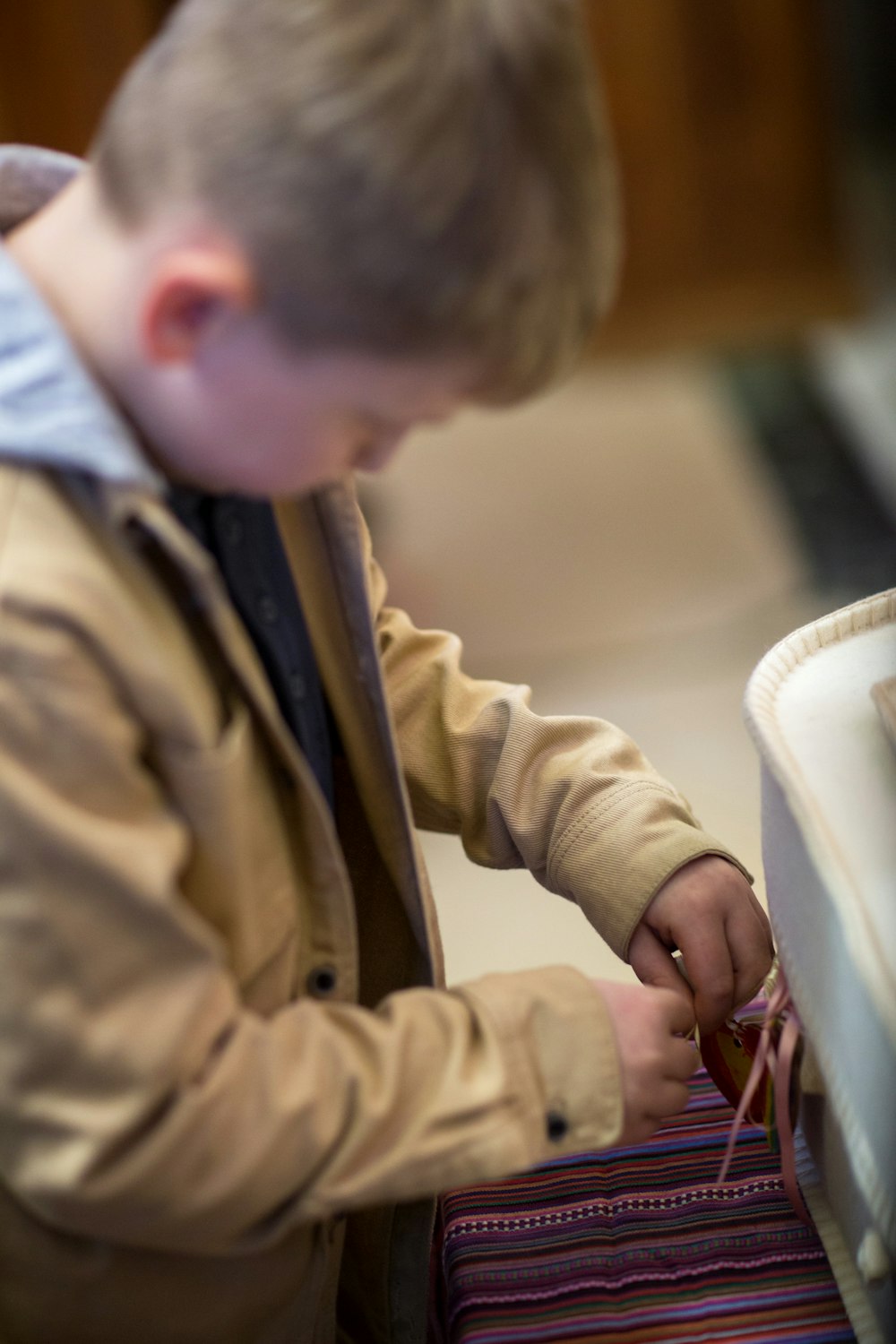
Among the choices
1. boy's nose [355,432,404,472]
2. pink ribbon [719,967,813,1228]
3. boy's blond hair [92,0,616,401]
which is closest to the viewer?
boy's blond hair [92,0,616,401]

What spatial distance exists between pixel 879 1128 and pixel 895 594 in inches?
12.0

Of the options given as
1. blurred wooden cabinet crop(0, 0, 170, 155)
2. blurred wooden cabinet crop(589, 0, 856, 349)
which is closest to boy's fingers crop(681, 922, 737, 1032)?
blurred wooden cabinet crop(589, 0, 856, 349)

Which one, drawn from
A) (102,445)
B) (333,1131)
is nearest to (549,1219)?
(333,1131)

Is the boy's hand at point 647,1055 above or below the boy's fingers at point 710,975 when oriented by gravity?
above

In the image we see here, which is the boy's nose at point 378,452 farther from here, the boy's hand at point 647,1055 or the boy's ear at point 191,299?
the boy's hand at point 647,1055

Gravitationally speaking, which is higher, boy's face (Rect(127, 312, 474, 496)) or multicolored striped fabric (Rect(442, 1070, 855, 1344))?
boy's face (Rect(127, 312, 474, 496))

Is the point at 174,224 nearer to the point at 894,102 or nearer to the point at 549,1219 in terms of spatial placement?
the point at 549,1219

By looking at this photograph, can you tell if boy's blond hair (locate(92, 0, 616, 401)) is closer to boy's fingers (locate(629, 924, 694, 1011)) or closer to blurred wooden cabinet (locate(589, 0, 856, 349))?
boy's fingers (locate(629, 924, 694, 1011))

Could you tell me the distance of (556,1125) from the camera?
0.65 meters

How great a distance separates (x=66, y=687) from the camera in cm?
54

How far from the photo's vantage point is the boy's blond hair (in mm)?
516

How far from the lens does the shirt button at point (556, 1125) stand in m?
0.65

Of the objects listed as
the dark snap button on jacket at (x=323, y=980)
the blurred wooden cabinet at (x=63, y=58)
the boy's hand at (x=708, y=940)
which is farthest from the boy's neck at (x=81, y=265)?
the blurred wooden cabinet at (x=63, y=58)

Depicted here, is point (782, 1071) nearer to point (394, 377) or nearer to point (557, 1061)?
point (557, 1061)
